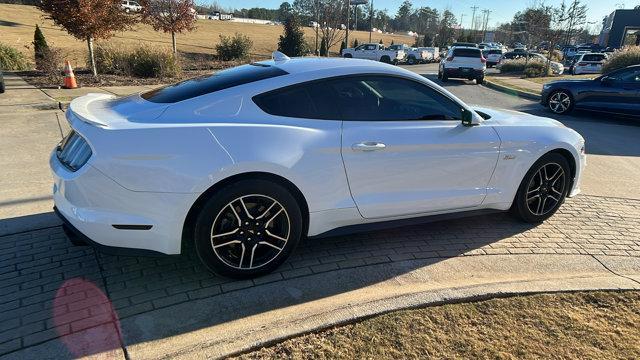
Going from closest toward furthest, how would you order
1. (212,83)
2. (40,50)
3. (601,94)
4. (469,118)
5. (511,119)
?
(212,83) < (469,118) < (511,119) < (601,94) < (40,50)

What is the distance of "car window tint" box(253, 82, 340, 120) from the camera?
3491 mm

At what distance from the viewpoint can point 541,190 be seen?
4.66m

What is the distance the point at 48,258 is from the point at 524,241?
409 centimetres

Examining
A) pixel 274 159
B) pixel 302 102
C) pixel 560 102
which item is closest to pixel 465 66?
pixel 560 102

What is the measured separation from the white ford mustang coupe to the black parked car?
28.5 feet

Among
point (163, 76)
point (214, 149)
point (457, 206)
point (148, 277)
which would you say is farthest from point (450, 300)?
point (163, 76)

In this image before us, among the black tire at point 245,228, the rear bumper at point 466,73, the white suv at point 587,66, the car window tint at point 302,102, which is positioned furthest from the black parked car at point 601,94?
the white suv at point 587,66

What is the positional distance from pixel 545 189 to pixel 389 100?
6.44 feet

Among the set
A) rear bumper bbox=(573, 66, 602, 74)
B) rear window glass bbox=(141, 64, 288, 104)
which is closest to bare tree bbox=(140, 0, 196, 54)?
rear window glass bbox=(141, 64, 288, 104)

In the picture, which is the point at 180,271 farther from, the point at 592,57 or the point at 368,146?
the point at 592,57

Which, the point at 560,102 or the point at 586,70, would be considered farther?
the point at 586,70

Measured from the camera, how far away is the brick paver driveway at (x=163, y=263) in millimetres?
2996

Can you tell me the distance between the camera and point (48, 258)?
12.3ft

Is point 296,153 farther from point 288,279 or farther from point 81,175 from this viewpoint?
point 81,175
